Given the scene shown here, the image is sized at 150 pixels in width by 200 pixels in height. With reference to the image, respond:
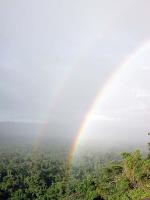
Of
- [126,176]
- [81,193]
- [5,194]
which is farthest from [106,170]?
[5,194]

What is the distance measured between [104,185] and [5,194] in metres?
21.2

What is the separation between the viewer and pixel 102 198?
4162 centimetres

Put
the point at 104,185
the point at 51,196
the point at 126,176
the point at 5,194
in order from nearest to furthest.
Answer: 1. the point at 126,176
2. the point at 104,185
3. the point at 51,196
4. the point at 5,194

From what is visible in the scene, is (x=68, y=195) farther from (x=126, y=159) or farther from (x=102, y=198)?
(x=126, y=159)

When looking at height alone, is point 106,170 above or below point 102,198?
above

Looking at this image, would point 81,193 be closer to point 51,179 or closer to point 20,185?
point 20,185

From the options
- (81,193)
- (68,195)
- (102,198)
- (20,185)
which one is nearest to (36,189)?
(20,185)

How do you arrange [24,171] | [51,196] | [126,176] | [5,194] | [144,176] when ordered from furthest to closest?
[24,171] < [5,194] < [51,196] < [126,176] < [144,176]

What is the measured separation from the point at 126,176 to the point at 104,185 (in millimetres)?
4428

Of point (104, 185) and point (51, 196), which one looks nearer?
point (104, 185)

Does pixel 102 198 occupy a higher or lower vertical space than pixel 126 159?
lower

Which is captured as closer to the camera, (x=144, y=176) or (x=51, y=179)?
(x=144, y=176)

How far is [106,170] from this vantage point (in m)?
49.2

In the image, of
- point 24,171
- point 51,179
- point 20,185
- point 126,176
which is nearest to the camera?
point 126,176
